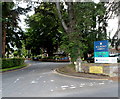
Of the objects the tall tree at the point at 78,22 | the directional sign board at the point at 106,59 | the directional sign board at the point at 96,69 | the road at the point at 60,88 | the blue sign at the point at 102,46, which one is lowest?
the road at the point at 60,88

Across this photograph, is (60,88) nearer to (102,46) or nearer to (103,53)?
(103,53)

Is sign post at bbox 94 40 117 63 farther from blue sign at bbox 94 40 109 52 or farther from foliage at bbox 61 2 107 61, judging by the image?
foliage at bbox 61 2 107 61

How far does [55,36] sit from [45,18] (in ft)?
46.9

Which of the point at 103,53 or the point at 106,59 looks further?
the point at 103,53

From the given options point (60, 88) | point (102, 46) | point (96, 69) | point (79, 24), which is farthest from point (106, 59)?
point (60, 88)

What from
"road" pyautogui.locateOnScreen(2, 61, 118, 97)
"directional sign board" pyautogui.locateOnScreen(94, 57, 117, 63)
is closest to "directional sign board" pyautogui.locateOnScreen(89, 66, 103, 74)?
"directional sign board" pyautogui.locateOnScreen(94, 57, 117, 63)

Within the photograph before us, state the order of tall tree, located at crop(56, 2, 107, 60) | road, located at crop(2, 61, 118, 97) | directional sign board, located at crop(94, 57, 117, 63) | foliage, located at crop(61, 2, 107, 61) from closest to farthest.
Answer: road, located at crop(2, 61, 118, 97)
directional sign board, located at crop(94, 57, 117, 63)
foliage, located at crop(61, 2, 107, 61)
tall tree, located at crop(56, 2, 107, 60)

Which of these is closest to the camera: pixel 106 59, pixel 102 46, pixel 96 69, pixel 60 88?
pixel 60 88

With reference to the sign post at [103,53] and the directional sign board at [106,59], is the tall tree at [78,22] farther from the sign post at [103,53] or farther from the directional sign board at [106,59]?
the directional sign board at [106,59]

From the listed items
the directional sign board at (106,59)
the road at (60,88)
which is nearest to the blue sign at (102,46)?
the directional sign board at (106,59)

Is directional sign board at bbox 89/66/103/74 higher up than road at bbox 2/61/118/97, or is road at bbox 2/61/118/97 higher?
directional sign board at bbox 89/66/103/74

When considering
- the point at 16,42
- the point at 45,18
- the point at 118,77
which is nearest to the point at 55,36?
the point at 16,42

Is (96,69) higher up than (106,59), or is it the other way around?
(106,59)

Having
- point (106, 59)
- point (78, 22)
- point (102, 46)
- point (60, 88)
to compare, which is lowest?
point (60, 88)
